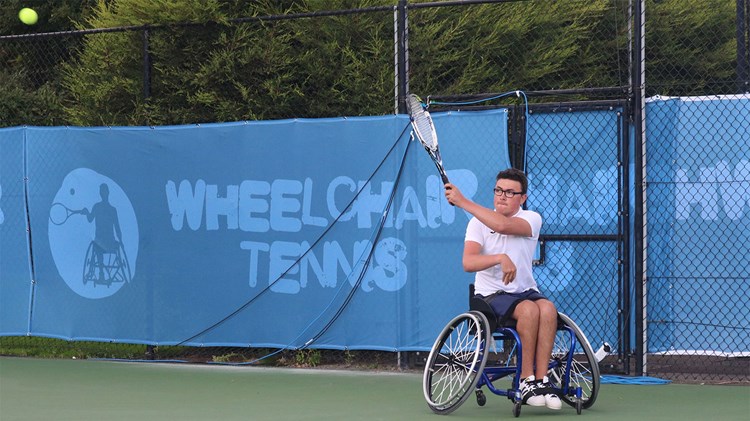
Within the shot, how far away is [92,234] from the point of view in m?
9.59

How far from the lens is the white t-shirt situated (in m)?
6.64

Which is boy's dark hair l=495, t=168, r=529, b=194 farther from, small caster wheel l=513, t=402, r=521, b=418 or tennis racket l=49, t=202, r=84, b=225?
tennis racket l=49, t=202, r=84, b=225

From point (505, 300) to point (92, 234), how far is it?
4321 mm

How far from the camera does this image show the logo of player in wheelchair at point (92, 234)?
9445 mm

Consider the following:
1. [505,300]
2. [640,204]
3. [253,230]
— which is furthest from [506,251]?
[253,230]

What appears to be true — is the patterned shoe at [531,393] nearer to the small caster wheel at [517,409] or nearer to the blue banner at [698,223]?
the small caster wheel at [517,409]

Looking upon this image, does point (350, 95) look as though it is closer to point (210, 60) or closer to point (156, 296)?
point (210, 60)

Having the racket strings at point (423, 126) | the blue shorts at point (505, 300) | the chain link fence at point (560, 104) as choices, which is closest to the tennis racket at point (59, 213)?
the chain link fence at point (560, 104)

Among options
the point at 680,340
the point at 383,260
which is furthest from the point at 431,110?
the point at 680,340

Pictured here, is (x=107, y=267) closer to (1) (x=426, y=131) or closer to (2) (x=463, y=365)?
(1) (x=426, y=131)

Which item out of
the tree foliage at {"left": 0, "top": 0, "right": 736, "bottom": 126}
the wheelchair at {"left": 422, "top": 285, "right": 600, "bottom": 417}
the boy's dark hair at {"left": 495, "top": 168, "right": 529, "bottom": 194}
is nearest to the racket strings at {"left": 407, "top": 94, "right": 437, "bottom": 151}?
the boy's dark hair at {"left": 495, "top": 168, "right": 529, "bottom": 194}

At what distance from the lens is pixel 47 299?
9703 mm

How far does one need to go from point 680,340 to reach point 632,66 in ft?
6.31

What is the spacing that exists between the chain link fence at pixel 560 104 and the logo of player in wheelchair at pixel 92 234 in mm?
717
